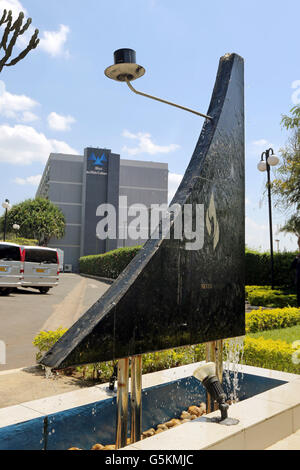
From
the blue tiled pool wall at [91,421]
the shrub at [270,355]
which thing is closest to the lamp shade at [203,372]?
the blue tiled pool wall at [91,421]

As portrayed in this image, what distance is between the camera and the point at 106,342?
2.52 m

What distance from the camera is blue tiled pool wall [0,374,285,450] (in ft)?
9.97

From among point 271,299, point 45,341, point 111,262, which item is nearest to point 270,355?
point 45,341

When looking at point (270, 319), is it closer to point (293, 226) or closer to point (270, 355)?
point (270, 355)

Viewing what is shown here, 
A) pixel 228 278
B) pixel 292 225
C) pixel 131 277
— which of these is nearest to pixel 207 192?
pixel 228 278

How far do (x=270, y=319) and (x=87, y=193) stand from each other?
49.5 meters

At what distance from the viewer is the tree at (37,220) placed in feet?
170

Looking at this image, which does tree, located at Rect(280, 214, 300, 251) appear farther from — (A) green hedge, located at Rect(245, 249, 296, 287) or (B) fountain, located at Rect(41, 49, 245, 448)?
(B) fountain, located at Rect(41, 49, 245, 448)

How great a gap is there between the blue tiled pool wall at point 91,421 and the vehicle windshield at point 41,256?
13521 mm

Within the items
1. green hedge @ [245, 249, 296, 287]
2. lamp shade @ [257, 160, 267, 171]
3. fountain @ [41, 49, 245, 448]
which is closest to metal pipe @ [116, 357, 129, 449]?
fountain @ [41, 49, 245, 448]

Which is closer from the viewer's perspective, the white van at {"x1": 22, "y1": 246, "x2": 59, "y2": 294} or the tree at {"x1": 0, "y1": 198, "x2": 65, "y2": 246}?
the white van at {"x1": 22, "y1": 246, "x2": 59, "y2": 294}

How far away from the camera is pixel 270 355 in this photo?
17.5ft
